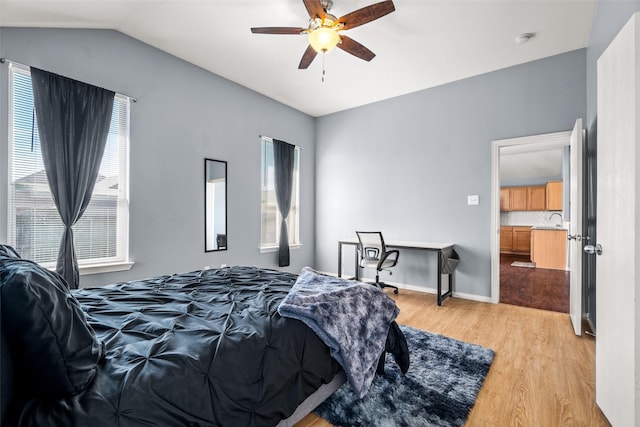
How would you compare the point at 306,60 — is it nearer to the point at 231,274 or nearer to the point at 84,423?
the point at 231,274

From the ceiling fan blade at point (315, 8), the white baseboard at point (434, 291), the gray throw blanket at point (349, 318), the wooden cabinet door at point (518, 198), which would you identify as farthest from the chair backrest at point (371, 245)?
the wooden cabinet door at point (518, 198)

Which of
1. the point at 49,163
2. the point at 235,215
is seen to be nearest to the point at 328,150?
the point at 235,215

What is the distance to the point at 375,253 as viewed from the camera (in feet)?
13.6

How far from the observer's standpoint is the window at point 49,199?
A: 2355 mm

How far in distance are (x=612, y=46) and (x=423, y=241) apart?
3027mm

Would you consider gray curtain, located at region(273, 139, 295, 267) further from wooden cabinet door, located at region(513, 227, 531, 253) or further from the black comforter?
wooden cabinet door, located at region(513, 227, 531, 253)

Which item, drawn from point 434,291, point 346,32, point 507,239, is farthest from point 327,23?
point 507,239

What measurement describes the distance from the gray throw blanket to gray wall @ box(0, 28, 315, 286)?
2124mm

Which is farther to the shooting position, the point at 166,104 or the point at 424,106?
the point at 424,106

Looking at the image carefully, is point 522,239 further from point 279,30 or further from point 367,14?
point 279,30

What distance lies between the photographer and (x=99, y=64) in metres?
2.77

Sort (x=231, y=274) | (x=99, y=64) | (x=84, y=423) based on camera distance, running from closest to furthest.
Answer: (x=84, y=423), (x=231, y=274), (x=99, y=64)

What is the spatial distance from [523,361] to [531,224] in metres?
7.13

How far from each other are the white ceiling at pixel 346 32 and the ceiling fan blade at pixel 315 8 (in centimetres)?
40
